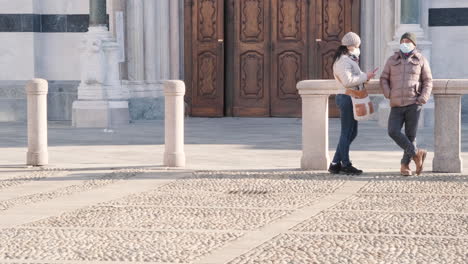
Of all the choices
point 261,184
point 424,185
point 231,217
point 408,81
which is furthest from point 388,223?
point 408,81

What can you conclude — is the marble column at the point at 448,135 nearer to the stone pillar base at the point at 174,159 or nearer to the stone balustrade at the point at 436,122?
the stone balustrade at the point at 436,122

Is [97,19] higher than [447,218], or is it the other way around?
[97,19]

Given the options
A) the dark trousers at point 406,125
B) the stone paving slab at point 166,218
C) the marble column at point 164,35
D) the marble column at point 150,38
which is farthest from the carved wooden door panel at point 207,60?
the stone paving slab at point 166,218

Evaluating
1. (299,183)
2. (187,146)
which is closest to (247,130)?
(187,146)

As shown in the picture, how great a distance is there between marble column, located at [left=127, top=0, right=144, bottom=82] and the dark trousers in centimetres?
1019

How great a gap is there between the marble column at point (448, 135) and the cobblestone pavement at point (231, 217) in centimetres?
46

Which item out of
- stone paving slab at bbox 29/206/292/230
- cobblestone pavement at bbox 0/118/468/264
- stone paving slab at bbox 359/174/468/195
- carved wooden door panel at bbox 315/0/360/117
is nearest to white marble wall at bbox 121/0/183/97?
carved wooden door panel at bbox 315/0/360/117

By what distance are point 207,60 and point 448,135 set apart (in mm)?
10530

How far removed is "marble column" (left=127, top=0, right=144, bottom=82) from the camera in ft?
69.8

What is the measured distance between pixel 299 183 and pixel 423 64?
5.88 feet

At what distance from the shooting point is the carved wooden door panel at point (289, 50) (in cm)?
2162

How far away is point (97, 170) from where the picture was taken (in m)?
12.4

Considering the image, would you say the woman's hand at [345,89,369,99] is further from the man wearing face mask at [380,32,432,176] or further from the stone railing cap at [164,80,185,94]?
the stone railing cap at [164,80,185,94]

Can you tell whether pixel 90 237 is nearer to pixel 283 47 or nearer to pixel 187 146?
pixel 187 146
